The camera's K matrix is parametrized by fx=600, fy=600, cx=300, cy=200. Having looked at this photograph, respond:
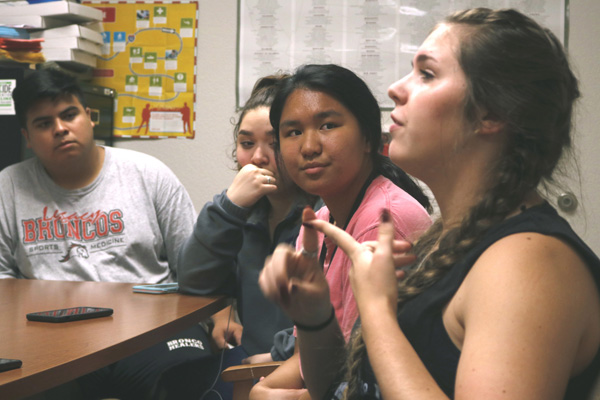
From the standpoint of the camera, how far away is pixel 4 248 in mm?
2244

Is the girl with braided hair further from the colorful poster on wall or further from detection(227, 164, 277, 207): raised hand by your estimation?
the colorful poster on wall

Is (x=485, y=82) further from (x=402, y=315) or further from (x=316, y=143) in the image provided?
(x=316, y=143)

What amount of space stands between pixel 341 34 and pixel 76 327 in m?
1.95

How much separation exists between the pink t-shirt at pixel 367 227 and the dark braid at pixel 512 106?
0.34 metres

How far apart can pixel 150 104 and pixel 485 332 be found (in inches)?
99.8

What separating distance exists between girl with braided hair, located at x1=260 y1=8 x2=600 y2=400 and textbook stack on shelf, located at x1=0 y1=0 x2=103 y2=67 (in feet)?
7.17

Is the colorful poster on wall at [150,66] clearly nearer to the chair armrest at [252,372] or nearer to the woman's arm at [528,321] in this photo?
the chair armrest at [252,372]

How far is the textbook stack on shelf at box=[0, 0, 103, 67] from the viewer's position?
269cm

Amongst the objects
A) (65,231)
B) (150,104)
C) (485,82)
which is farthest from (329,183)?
(150,104)

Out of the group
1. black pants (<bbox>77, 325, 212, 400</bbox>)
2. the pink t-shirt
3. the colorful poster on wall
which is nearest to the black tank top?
the pink t-shirt

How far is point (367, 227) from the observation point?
1.25m

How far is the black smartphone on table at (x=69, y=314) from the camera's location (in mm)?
1351

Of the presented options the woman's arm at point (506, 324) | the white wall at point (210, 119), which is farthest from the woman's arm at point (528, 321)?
the white wall at point (210, 119)

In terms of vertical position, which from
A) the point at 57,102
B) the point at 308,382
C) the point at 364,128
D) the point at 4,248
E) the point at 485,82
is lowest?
the point at 4,248
